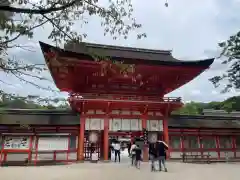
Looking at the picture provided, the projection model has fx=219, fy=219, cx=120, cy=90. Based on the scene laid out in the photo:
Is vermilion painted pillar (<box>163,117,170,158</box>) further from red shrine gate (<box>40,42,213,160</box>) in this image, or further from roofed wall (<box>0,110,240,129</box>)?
roofed wall (<box>0,110,240,129</box>)

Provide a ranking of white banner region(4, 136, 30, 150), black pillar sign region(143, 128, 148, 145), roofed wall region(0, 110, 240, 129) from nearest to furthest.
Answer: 1. white banner region(4, 136, 30, 150)
2. roofed wall region(0, 110, 240, 129)
3. black pillar sign region(143, 128, 148, 145)

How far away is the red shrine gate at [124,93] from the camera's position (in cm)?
1538

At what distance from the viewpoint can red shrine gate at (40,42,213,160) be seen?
605 inches

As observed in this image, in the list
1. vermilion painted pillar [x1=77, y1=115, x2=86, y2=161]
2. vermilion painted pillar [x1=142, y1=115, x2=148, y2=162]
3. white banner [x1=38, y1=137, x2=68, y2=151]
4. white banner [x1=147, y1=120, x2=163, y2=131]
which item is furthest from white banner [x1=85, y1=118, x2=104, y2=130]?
white banner [x1=147, y1=120, x2=163, y2=131]

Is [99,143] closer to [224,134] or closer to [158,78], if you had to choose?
[158,78]

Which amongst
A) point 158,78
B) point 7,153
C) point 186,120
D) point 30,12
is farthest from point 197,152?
point 30,12

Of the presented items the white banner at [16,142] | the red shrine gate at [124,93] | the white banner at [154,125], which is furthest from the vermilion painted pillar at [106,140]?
the white banner at [16,142]

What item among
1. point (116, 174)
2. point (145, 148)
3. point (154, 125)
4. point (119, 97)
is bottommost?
point (116, 174)

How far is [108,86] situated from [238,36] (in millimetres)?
12149

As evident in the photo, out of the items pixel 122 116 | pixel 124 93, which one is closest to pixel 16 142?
pixel 122 116

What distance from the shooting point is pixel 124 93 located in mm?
17266

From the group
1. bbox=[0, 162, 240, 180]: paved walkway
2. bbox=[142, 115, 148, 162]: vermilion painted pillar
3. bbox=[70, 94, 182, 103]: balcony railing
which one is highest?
bbox=[70, 94, 182, 103]: balcony railing

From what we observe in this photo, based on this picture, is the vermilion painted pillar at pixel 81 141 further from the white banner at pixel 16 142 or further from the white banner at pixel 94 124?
the white banner at pixel 16 142

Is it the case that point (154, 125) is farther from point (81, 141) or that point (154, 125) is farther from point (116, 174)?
point (116, 174)
